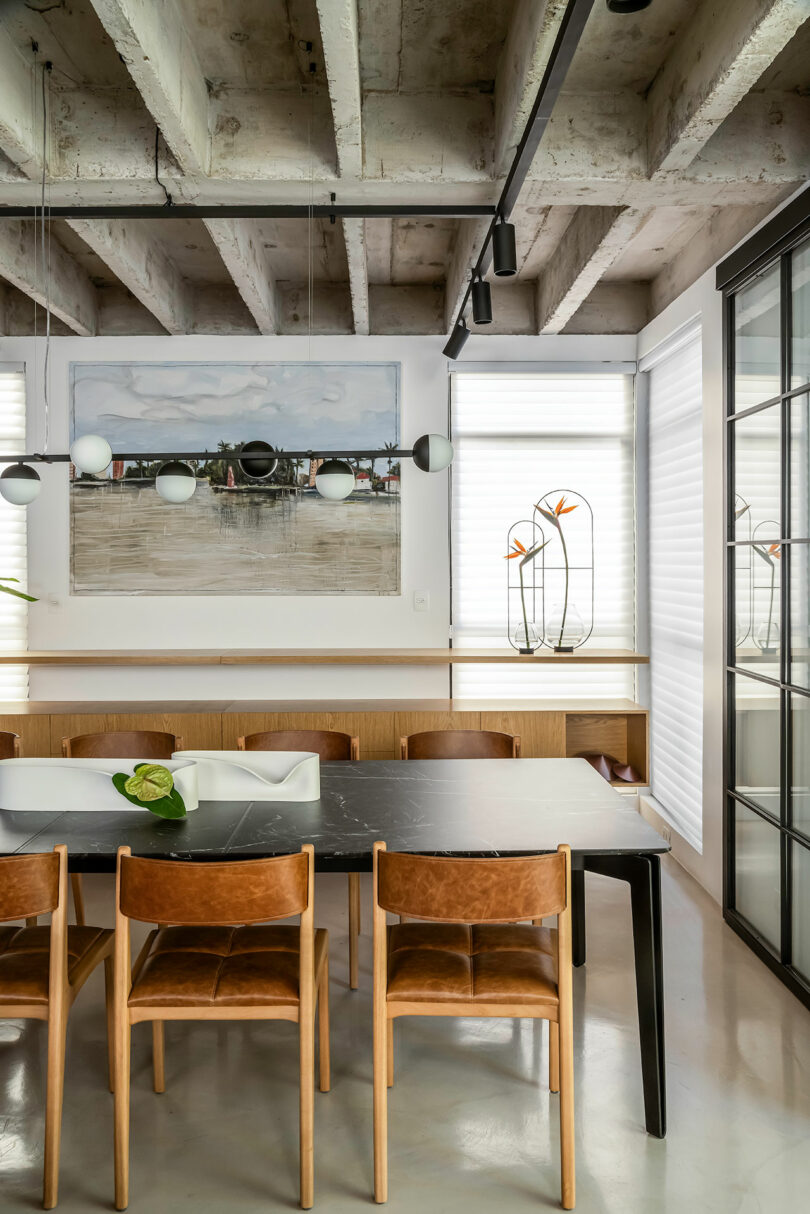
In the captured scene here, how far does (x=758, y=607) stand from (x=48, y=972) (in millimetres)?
2905

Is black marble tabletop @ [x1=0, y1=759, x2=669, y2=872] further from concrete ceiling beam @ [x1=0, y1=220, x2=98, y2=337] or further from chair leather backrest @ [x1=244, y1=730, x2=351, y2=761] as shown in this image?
concrete ceiling beam @ [x1=0, y1=220, x2=98, y2=337]

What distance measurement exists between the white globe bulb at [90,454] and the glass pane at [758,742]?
2.79 metres

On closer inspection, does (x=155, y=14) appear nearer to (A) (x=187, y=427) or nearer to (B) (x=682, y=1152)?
(A) (x=187, y=427)

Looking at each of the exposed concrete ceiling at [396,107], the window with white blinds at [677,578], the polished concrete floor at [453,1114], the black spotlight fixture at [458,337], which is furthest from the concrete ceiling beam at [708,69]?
the polished concrete floor at [453,1114]

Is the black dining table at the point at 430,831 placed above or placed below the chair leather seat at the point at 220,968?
above

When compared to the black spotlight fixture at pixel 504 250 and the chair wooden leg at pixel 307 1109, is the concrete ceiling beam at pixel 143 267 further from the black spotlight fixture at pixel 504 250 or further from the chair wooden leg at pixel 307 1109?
the chair wooden leg at pixel 307 1109

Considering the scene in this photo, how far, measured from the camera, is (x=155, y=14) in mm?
2350

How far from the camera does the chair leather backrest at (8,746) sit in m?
3.74

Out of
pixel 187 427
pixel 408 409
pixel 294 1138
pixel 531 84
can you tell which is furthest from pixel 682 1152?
pixel 187 427

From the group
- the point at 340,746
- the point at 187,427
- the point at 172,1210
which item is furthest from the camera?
the point at 187,427

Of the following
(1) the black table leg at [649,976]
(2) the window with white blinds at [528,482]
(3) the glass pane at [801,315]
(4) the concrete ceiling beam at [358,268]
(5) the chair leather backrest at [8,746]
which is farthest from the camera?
(2) the window with white blinds at [528,482]

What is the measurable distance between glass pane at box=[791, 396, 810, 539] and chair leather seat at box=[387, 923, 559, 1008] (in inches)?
69.2

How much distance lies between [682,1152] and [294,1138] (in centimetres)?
107

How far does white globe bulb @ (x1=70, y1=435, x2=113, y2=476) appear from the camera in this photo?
3.12 metres
